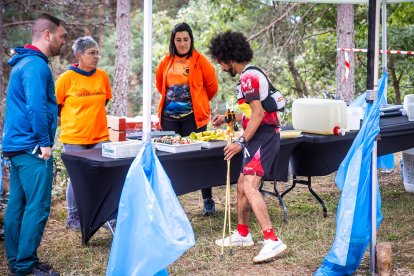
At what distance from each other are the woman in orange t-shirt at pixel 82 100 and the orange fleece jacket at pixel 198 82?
59cm

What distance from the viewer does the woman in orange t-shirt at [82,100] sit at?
4.76 m

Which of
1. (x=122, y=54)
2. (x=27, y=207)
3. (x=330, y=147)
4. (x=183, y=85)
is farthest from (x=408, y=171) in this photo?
(x=122, y=54)

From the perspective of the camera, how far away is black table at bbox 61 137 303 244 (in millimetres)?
4098

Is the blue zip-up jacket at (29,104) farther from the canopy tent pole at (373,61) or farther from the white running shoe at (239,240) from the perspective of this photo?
the canopy tent pole at (373,61)

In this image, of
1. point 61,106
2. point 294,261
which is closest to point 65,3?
point 61,106

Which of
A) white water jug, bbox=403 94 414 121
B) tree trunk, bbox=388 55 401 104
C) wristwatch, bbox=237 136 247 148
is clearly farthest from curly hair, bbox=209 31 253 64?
tree trunk, bbox=388 55 401 104

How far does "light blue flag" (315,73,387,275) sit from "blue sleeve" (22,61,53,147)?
1839mm

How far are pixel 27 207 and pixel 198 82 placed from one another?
1.96 m

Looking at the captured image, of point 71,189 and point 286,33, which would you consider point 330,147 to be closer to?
point 71,189

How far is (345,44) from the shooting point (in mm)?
8914

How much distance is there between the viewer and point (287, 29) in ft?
37.9

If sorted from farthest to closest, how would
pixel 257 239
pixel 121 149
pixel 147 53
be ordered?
1. pixel 257 239
2. pixel 121 149
3. pixel 147 53

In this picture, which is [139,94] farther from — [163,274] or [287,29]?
[163,274]

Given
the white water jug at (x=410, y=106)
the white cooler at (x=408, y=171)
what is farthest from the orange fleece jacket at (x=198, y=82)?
the white cooler at (x=408, y=171)
